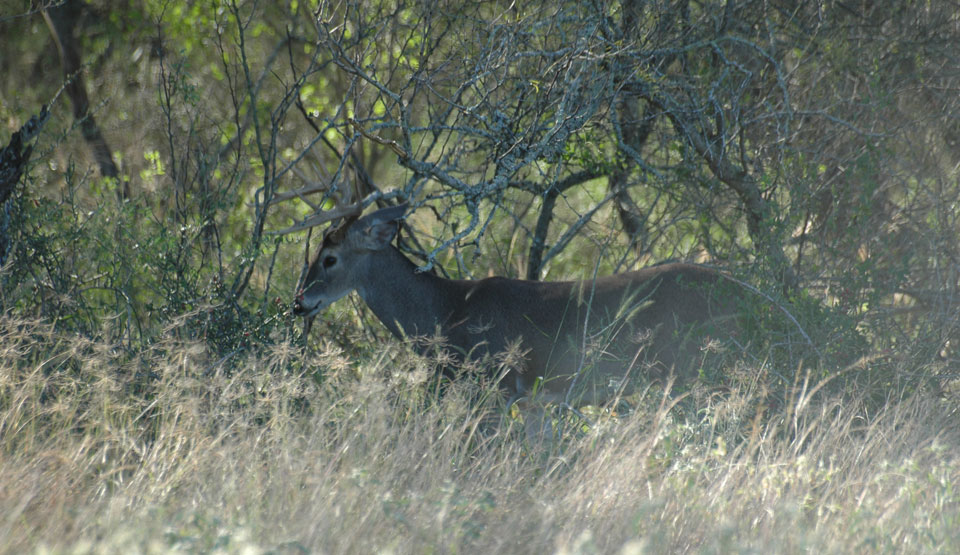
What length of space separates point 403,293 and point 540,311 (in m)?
1.07

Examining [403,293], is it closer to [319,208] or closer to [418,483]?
[319,208]

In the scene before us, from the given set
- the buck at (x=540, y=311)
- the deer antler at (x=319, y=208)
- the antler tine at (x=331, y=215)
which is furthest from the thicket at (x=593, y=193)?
the buck at (x=540, y=311)

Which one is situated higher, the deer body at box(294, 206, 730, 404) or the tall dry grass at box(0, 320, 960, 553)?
the deer body at box(294, 206, 730, 404)

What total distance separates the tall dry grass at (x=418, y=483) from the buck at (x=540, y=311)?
96cm

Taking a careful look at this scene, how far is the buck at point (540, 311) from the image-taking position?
6.18 m

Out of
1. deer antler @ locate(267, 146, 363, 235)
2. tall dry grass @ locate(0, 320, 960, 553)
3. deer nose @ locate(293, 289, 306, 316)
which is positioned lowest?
tall dry grass @ locate(0, 320, 960, 553)

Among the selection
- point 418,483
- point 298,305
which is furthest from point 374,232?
point 418,483

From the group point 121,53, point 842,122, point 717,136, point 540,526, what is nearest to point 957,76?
point 842,122

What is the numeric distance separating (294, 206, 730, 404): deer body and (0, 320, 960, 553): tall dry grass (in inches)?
38.2

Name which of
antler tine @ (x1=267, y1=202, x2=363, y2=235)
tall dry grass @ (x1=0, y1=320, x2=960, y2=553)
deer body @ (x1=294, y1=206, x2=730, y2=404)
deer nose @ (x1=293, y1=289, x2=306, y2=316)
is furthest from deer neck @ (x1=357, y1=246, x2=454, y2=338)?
tall dry grass @ (x1=0, y1=320, x2=960, y2=553)

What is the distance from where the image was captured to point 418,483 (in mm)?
4027

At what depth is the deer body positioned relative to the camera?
6.21m

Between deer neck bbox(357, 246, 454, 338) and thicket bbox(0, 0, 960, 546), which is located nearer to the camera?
thicket bbox(0, 0, 960, 546)

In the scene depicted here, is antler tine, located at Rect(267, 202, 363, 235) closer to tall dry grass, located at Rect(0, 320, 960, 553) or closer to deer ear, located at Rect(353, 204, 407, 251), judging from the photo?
deer ear, located at Rect(353, 204, 407, 251)
